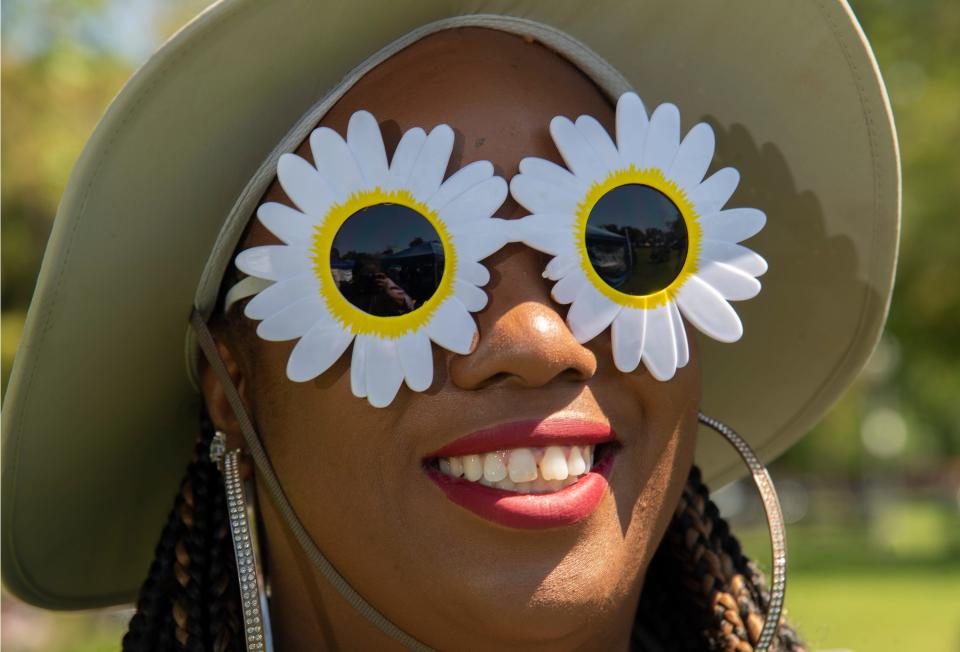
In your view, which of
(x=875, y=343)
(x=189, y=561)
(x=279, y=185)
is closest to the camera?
(x=279, y=185)

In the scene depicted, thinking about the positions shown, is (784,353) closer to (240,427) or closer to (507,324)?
(507,324)

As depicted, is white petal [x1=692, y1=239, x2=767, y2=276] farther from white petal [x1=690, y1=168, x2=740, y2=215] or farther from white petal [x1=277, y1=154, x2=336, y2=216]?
white petal [x1=277, y1=154, x2=336, y2=216]

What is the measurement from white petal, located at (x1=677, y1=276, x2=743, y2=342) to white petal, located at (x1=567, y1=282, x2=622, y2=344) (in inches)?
7.2

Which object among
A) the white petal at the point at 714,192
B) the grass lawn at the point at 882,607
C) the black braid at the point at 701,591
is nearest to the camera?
the white petal at the point at 714,192

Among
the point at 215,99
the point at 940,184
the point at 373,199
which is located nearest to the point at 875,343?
the point at 373,199

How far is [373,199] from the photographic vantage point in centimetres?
215

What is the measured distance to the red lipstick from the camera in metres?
2.13

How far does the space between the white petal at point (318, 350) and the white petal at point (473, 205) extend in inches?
10.7

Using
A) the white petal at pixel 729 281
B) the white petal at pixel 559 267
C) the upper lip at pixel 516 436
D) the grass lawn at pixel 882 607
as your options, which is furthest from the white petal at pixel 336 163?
the grass lawn at pixel 882 607

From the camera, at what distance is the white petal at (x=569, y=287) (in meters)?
2.15

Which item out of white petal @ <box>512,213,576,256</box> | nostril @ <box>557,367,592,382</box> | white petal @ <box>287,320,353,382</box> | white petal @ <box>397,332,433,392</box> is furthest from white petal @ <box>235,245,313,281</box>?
nostril @ <box>557,367,592,382</box>

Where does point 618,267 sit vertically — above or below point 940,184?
below

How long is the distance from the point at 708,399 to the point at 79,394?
57.6 inches

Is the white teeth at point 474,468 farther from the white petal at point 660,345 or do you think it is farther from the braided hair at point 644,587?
the braided hair at point 644,587
